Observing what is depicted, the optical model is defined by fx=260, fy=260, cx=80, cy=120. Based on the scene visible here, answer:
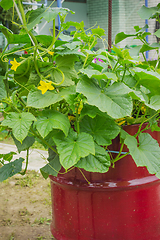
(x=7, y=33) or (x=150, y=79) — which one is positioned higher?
(x=7, y=33)

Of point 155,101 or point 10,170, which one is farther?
point 10,170

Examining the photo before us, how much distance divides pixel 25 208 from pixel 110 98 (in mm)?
1351

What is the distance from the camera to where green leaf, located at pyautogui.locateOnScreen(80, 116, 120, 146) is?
2.47ft

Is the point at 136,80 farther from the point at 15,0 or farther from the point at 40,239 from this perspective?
the point at 40,239

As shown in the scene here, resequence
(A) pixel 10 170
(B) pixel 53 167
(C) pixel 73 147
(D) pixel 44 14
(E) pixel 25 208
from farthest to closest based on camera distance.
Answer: (E) pixel 25 208 < (A) pixel 10 170 < (B) pixel 53 167 < (C) pixel 73 147 < (D) pixel 44 14

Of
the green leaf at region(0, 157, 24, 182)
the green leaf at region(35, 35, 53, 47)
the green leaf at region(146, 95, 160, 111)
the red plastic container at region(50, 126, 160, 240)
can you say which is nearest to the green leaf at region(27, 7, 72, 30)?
the green leaf at region(35, 35, 53, 47)

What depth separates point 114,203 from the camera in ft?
2.87

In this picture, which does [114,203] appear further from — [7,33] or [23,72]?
[7,33]

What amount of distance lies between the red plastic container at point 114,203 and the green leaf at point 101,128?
10 cm

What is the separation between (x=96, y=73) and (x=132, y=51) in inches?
17.3

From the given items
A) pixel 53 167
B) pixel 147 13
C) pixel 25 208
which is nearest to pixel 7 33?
pixel 53 167

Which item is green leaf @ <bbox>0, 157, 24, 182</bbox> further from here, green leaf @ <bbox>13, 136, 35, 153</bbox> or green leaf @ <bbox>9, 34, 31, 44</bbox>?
green leaf @ <bbox>9, 34, 31, 44</bbox>

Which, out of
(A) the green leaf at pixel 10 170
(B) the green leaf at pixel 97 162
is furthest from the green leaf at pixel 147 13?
(A) the green leaf at pixel 10 170

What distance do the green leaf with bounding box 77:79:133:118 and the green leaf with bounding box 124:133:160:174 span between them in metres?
0.15
